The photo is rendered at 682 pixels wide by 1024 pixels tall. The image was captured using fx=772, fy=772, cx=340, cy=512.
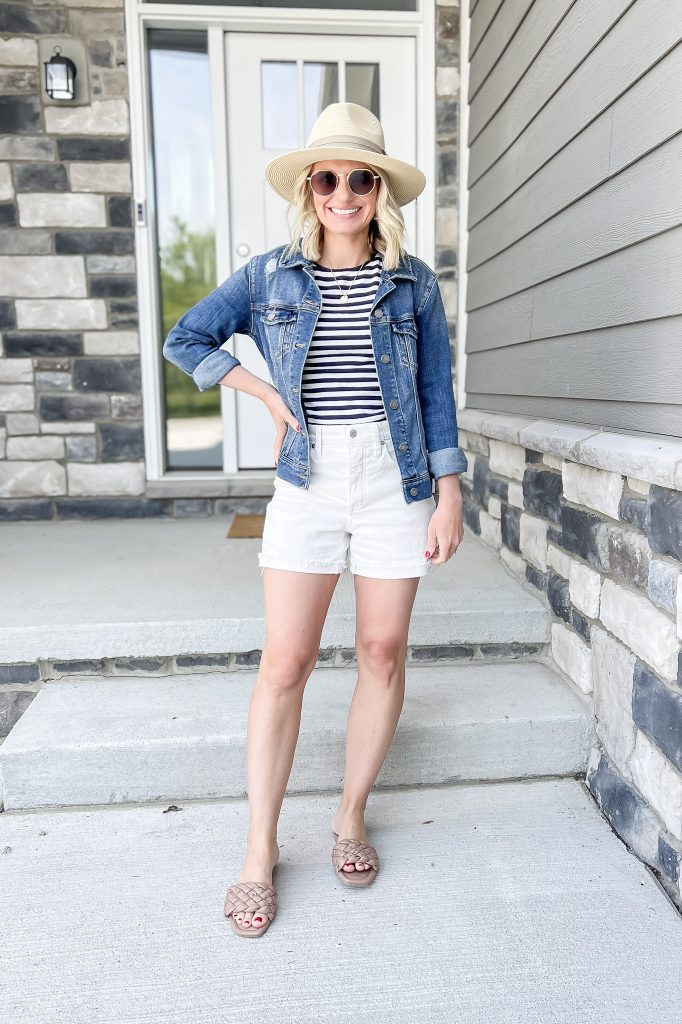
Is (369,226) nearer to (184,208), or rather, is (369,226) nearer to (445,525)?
(445,525)

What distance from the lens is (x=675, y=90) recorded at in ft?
5.03

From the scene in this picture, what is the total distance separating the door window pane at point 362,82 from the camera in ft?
11.3

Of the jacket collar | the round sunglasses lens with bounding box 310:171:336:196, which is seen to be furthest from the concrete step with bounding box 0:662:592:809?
the round sunglasses lens with bounding box 310:171:336:196

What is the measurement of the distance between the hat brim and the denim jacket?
0.46 ft

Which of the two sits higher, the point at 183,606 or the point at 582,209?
the point at 582,209

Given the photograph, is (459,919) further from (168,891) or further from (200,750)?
(200,750)

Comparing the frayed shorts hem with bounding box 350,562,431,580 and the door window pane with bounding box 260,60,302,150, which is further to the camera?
the door window pane with bounding box 260,60,302,150

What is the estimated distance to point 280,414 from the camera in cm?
147

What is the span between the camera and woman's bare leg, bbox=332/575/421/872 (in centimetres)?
153

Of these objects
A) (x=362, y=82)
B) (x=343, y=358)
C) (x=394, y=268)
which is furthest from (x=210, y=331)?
(x=362, y=82)

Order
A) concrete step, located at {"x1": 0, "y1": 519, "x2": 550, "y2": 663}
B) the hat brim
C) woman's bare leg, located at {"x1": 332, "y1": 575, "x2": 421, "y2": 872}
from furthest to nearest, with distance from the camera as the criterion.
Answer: concrete step, located at {"x1": 0, "y1": 519, "x2": 550, "y2": 663} → woman's bare leg, located at {"x1": 332, "y1": 575, "x2": 421, "y2": 872} → the hat brim

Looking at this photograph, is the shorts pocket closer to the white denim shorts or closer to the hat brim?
the white denim shorts

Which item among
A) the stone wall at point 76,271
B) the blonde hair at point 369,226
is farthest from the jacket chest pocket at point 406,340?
the stone wall at point 76,271

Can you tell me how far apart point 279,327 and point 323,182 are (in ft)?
0.90
